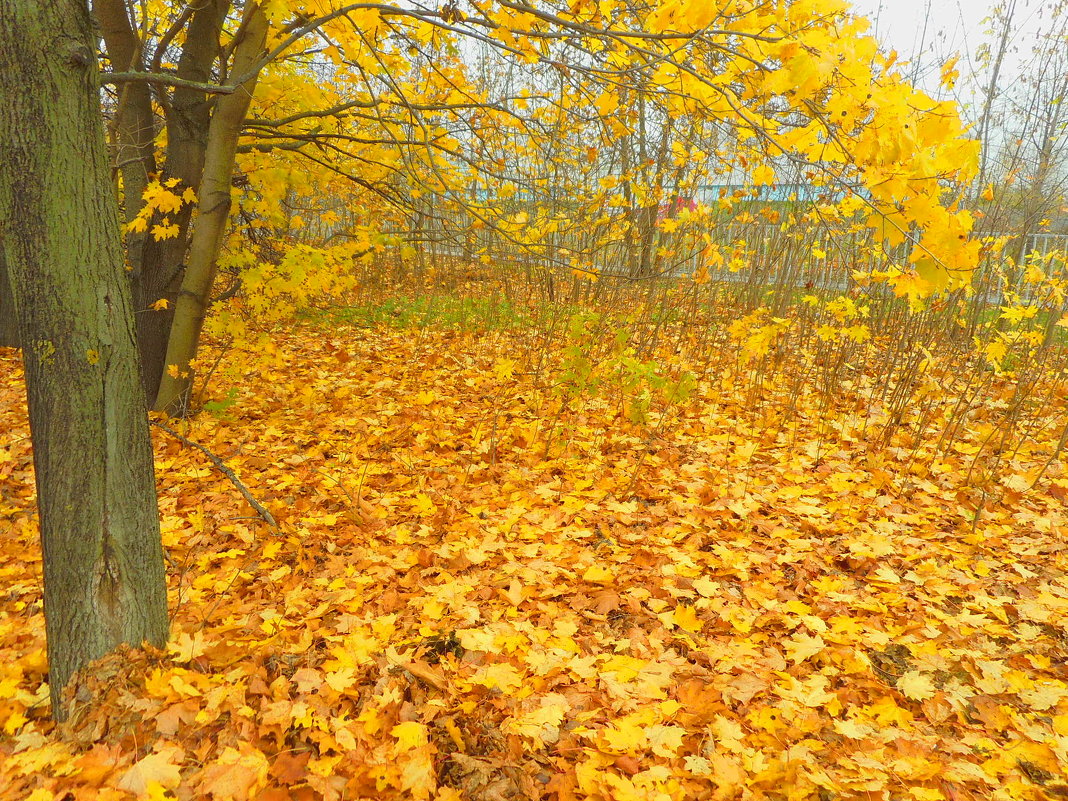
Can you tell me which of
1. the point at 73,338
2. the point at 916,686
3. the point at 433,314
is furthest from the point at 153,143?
the point at 916,686

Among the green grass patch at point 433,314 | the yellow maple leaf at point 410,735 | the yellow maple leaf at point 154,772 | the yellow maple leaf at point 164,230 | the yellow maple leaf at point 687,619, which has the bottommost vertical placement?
the yellow maple leaf at point 154,772

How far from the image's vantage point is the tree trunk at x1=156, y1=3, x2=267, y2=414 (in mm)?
3674

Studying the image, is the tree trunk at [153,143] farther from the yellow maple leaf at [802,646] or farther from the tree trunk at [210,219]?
the yellow maple leaf at [802,646]

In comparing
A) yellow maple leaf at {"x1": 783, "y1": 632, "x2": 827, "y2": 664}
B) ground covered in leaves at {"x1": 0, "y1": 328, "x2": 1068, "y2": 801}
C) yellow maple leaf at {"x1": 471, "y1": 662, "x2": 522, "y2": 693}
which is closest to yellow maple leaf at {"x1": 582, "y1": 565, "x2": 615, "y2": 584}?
ground covered in leaves at {"x1": 0, "y1": 328, "x2": 1068, "y2": 801}

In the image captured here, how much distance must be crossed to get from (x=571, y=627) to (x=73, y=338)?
6.36 ft

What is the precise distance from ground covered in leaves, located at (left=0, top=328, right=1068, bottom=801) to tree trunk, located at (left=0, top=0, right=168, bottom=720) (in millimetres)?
282

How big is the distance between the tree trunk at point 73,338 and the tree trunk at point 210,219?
6.66ft

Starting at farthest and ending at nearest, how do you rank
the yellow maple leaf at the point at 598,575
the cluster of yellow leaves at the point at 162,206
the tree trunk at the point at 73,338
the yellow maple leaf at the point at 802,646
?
the cluster of yellow leaves at the point at 162,206
the yellow maple leaf at the point at 598,575
the yellow maple leaf at the point at 802,646
the tree trunk at the point at 73,338

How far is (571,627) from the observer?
2.33m

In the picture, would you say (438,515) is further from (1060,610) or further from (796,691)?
(1060,610)

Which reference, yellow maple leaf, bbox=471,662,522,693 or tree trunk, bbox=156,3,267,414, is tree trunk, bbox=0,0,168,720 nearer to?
yellow maple leaf, bbox=471,662,522,693

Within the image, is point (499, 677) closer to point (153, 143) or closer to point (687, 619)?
point (687, 619)

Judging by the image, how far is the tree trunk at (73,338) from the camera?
1.58 m

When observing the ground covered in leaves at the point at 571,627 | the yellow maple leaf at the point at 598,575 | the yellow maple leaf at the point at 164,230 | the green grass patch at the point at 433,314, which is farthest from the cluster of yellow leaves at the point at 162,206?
the yellow maple leaf at the point at 598,575
